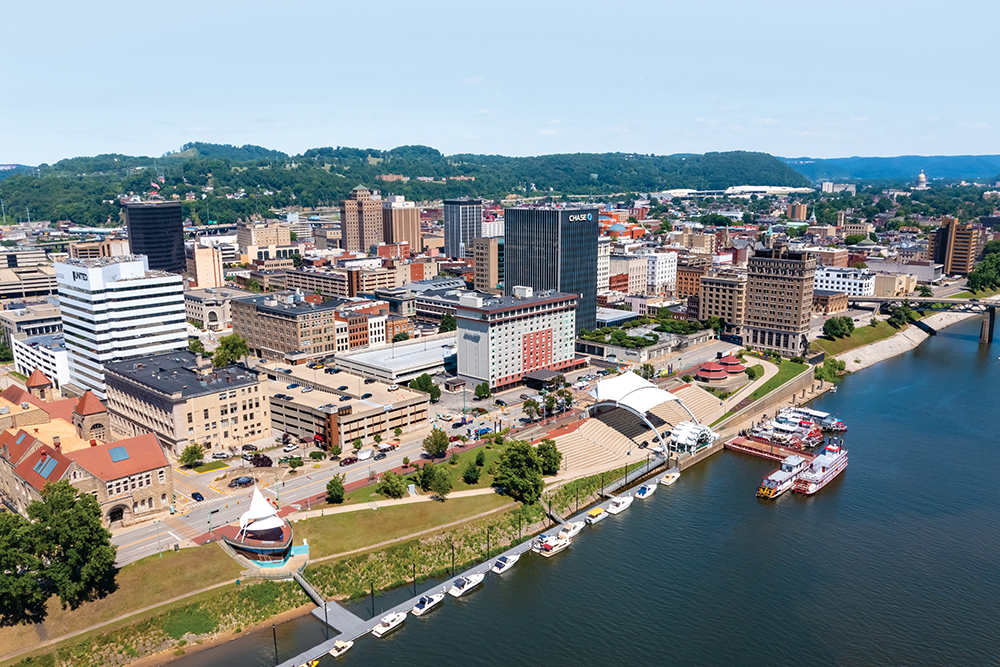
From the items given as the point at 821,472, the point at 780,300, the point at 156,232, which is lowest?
the point at 821,472

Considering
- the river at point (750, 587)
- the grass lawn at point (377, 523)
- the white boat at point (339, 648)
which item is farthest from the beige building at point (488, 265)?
the white boat at point (339, 648)

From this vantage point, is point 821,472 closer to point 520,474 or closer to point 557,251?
point 520,474

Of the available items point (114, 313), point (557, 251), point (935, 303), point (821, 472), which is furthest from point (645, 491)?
point (935, 303)

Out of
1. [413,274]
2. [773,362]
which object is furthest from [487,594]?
[413,274]

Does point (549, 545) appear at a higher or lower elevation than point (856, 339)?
lower

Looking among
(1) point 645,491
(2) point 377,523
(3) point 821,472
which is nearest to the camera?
(2) point 377,523

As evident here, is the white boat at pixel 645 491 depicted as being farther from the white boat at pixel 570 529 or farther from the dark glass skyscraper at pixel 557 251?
the dark glass skyscraper at pixel 557 251
